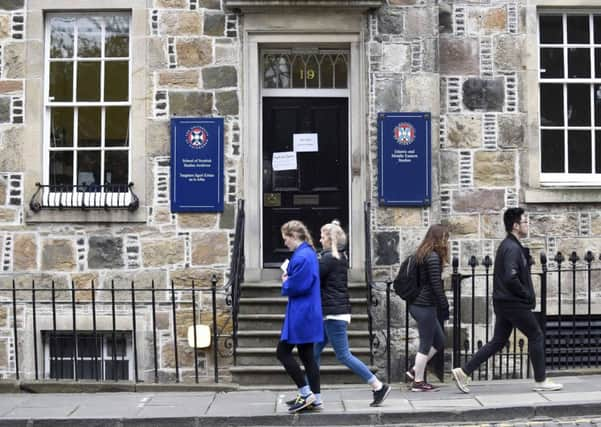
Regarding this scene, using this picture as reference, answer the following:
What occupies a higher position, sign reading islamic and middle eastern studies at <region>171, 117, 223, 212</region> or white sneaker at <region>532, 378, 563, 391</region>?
sign reading islamic and middle eastern studies at <region>171, 117, 223, 212</region>

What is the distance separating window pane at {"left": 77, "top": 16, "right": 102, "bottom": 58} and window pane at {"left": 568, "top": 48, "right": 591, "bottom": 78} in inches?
235

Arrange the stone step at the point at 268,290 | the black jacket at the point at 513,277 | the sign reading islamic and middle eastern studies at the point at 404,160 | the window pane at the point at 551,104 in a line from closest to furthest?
1. the black jacket at the point at 513,277
2. the stone step at the point at 268,290
3. the sign reading islamic and middle eastern studies at the point at 404,160
4. the window pane at the point at 551,104

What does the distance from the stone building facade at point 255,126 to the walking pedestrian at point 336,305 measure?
2858mm

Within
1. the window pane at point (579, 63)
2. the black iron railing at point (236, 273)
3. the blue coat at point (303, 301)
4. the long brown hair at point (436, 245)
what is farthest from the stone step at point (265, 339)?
the window pane at point (579, 63)

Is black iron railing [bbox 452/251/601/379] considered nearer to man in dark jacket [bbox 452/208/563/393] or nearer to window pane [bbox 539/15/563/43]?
man in dark jacket [bbox 452/208/563/393]

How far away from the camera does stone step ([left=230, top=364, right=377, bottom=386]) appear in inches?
416

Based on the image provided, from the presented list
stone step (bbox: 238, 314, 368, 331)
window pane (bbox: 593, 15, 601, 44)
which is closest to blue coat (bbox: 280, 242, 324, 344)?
stone step (bbox: 238, 314, 368, 331)

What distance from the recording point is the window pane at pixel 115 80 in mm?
12211

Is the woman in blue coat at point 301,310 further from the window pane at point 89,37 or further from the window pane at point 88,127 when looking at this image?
the window pane at point 89,37

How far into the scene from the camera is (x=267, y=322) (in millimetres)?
11297

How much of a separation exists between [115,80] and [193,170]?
61.0 inches

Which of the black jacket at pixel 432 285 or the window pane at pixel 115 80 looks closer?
the black jacket at pixel 432 285

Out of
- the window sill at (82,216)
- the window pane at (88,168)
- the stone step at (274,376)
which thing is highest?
the window pane at (88,168)

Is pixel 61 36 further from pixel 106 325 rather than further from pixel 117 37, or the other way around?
pixel 106 325
